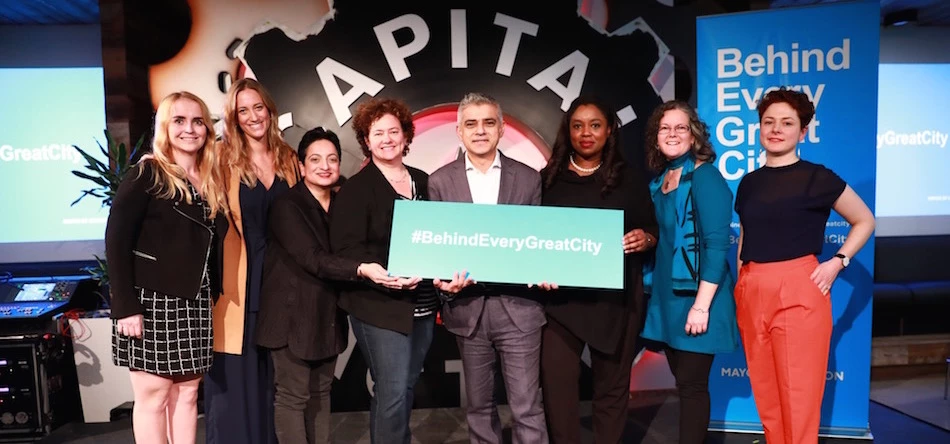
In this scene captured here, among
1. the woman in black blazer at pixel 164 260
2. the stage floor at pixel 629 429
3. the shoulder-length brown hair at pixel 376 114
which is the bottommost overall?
the stage floor at pixel 629 429

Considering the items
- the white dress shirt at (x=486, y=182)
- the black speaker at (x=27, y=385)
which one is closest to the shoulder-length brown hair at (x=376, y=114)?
the white dress shirt at (x=486, y=182)

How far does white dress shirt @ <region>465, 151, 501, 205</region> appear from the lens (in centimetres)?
204

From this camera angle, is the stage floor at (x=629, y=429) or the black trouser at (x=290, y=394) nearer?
the black trouser at (x=290, y=394)

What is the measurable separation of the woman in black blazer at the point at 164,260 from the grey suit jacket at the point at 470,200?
902 millimetres

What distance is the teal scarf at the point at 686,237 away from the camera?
212 cm

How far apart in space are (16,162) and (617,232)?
180 inches

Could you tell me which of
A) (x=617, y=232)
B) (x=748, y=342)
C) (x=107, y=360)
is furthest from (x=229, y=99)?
(x=748, y=342)

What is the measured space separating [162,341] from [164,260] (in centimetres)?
30

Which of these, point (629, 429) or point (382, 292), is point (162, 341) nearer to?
point (382, 292)

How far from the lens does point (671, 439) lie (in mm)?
2945

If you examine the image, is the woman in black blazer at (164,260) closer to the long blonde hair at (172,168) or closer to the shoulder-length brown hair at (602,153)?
the long blonde hair at (172,168)

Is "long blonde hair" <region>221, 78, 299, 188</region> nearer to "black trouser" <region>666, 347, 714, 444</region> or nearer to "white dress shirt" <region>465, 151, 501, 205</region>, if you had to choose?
"white dress shirt" <region>465, 151, 501, 205</region>

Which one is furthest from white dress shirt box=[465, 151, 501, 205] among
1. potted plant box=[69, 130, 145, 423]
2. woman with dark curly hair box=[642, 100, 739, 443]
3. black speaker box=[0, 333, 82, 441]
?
black speaker box=[0, 333, 82, 441]

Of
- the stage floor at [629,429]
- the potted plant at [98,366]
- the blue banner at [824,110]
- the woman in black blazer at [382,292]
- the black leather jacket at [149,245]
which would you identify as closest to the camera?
the black leather jacket at [149,245]
